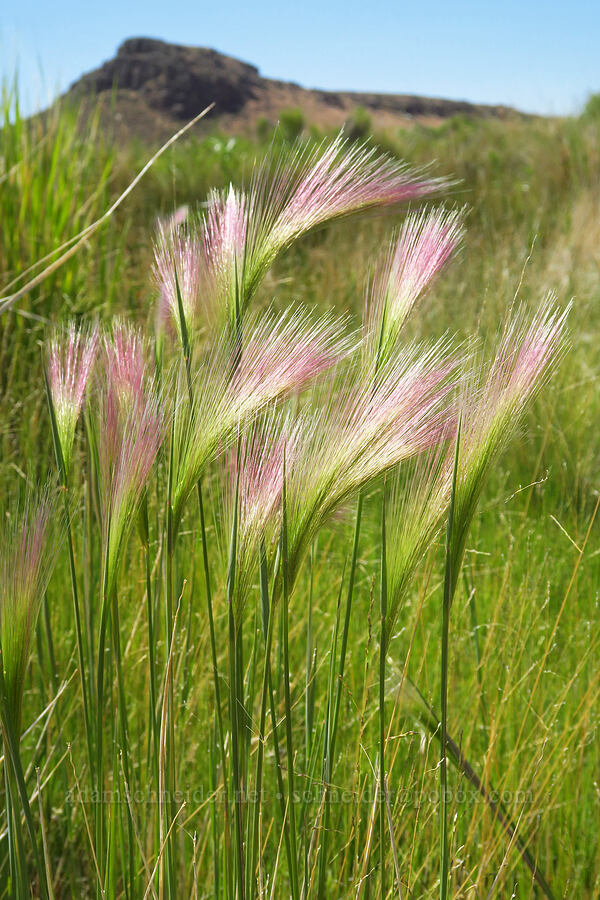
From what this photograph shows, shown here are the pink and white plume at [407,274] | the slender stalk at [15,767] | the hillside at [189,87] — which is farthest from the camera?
the hillside at [189,87]

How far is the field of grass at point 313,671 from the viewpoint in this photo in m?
0.63

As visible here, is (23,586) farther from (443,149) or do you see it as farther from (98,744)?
(443,149)

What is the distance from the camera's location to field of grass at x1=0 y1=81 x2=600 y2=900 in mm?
628

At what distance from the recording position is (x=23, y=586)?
50 cm

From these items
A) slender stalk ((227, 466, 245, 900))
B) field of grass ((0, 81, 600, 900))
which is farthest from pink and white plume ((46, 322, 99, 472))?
slender stalk ((227, 466, 245, 900))

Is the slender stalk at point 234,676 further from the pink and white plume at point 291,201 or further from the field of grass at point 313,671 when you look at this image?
the pink and white plume at point 291,201

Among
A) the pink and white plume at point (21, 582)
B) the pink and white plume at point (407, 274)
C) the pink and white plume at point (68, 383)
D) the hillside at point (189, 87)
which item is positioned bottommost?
the pink and white plume at point (21, 582)

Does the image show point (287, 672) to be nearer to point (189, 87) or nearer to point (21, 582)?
point (21, 582)

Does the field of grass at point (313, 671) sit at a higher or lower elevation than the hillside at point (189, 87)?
lower

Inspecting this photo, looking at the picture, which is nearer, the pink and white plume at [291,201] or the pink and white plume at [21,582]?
the pink and white plume at [21,582]

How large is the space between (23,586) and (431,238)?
0.40 meters

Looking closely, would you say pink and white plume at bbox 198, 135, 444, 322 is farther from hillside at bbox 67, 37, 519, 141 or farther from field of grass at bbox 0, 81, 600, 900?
hillside at bbox 67, 37, 519, 141

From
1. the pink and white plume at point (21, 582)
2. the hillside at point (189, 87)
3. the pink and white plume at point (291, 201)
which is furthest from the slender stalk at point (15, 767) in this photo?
the hillside at point (189, 87)

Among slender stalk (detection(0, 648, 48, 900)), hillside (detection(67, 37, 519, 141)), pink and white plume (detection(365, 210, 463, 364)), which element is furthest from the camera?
hillside (detection(67, 37, 519, 141))
